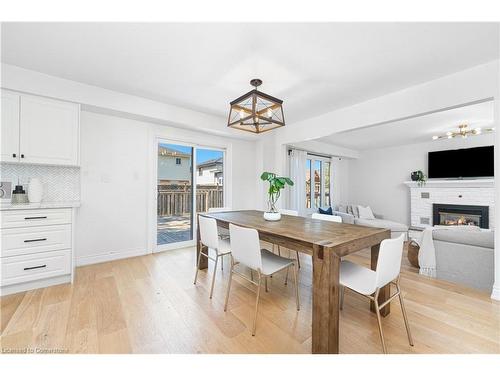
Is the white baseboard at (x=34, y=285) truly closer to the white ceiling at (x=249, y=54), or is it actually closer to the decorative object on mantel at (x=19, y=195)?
the decorative object on mantel at (x=19, y=195)

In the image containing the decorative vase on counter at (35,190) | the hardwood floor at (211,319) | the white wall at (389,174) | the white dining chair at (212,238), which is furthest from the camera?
the white wall at (389,174)

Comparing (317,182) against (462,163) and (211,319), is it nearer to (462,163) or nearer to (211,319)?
(462,163)

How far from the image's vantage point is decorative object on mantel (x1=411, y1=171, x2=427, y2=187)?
5.22 metres

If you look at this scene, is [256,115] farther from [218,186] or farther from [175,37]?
[218,186]

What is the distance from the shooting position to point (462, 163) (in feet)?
15.4

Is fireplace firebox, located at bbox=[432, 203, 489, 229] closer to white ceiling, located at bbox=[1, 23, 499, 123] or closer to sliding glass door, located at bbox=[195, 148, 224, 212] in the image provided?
white ceiling, located at bbox=[1, 23, 499, 123]

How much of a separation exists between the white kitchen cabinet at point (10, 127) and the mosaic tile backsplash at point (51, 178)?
1.12ft

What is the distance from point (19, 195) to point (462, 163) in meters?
7.70

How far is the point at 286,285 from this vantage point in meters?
2.41

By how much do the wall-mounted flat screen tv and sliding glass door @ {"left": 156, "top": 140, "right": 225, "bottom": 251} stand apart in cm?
520

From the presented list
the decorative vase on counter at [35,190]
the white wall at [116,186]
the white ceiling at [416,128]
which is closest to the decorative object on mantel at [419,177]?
the white ceiling at [416,128]

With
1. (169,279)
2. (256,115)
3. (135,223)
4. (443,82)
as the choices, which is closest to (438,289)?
(443,82)

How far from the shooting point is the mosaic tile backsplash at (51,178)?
2.49m

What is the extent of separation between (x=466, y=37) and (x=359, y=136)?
10.6 ft
